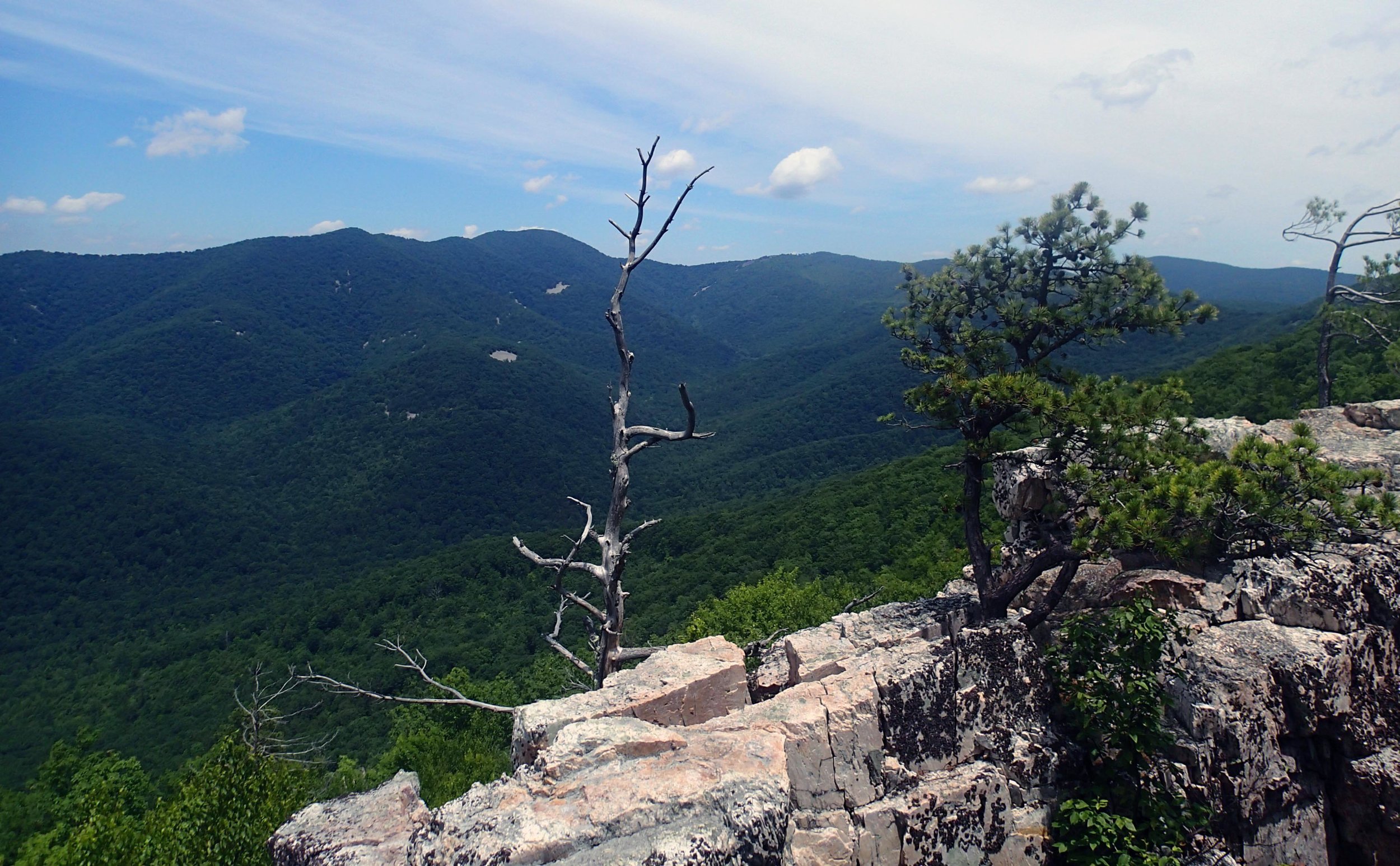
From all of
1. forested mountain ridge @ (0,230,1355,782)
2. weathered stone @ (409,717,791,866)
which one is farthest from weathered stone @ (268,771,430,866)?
forested mountain ridge @ (0,230,1355,782)

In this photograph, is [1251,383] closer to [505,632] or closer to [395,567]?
[505,632]

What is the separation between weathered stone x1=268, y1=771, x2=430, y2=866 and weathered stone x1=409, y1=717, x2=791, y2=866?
24.7 inches

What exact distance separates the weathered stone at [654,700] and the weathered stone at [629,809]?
3.43ft

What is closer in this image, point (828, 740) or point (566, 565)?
point (828, 740)

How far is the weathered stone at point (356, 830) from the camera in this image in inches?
269

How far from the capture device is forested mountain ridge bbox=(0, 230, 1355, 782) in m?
60.4

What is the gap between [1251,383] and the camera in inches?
1249

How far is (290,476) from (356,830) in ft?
415

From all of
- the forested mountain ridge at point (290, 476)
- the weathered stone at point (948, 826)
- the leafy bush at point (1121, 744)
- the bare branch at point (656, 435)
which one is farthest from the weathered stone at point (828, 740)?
the forested mountain ridge at point (290, 476)

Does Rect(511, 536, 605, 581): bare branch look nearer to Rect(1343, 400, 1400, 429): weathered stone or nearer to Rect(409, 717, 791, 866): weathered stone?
Rect(409, 717, 791, 866): weathered stone

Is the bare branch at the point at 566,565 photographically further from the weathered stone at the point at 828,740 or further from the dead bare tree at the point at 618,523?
the weathered stone at the point at 828,740

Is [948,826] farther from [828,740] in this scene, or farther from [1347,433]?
[1347,433]

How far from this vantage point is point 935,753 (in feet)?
26.7

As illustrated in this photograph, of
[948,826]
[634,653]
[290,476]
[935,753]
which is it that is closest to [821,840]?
[948,826]
